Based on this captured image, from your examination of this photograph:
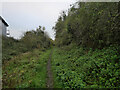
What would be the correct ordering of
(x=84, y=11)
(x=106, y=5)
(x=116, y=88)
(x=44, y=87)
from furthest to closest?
(x=84, y=11)
(x=106, y=5)
(x=44, y=87)
(x=116, y=88)

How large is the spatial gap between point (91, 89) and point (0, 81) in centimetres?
578

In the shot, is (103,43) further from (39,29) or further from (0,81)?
(39,29)

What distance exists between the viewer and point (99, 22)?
23.0 ft

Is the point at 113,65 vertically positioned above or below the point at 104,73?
above

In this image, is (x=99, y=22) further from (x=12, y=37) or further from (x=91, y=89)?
(x=12, y=37)

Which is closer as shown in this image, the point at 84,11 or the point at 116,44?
the point at 116,44

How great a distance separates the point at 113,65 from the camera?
513 cm

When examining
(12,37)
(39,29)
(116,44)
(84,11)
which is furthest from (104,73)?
(39,29)

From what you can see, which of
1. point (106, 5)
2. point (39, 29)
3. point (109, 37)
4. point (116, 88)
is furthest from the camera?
point (39, 29)

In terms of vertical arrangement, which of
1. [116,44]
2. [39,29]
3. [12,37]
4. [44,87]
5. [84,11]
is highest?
[39,29]

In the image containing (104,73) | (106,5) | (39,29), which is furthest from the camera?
(39,29)

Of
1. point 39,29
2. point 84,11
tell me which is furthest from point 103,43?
→ point 39,29

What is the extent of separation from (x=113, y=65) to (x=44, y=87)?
4.46m

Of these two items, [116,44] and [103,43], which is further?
[103,43]
